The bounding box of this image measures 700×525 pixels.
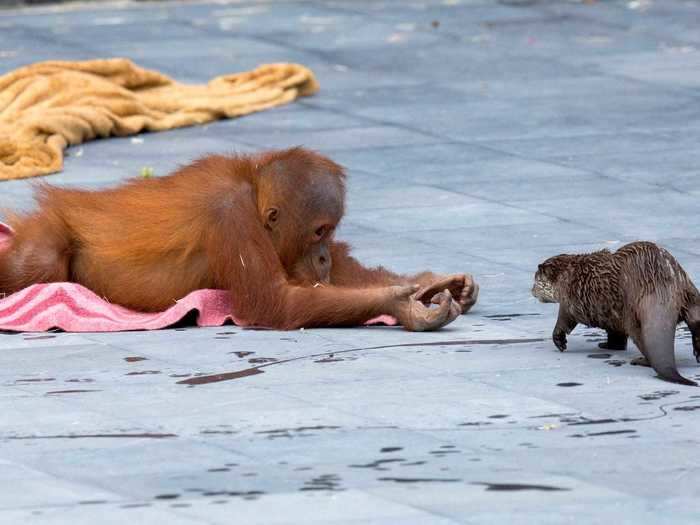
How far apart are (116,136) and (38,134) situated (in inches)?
31.2

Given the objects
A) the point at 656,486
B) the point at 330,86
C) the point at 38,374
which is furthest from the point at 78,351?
the point at 330,86

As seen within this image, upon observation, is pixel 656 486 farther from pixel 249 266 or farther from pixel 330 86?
pixel 330 86

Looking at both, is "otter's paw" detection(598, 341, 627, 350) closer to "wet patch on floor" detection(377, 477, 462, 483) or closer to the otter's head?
the otter's head

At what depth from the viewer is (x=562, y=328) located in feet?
22.0

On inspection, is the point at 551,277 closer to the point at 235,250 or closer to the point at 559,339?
the point at 559,339

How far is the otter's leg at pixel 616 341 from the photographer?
6.75 meters

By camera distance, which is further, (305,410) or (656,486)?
(305,410)

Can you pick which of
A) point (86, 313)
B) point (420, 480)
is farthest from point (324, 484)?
point (86, 313)

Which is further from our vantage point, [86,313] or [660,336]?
[86,313]

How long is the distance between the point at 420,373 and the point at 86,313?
1649mm

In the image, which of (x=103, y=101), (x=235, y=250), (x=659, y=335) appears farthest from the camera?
(x=103, y=101)

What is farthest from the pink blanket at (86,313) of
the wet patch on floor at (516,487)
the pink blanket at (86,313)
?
the wet patch on floor at (516,487)

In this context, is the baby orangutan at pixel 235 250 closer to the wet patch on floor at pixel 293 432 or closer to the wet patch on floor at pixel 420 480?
the wet patch on floor at pixel 293 432

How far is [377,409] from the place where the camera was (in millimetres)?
5891
